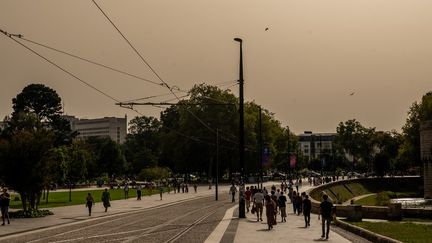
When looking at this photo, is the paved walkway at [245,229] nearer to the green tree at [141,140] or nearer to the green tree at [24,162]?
the green tree at [24,162]

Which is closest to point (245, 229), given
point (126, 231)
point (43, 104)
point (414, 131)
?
point (126, 231)

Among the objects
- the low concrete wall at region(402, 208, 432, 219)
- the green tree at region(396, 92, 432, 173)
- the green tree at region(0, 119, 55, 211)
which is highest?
the green tree at region(396, 92, 432, 173)

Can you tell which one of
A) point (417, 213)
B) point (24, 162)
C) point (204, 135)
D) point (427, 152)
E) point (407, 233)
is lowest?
point (417, 213)

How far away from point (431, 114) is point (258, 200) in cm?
6360

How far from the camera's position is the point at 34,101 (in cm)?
11050

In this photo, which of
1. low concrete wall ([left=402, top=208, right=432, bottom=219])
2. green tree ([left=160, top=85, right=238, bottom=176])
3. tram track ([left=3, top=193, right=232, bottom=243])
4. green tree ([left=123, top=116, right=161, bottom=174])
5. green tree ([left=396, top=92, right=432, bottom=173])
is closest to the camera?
tram track ([left=3, top=193, right=232, bottom=243])

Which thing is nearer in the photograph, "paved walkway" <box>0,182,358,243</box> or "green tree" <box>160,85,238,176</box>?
"paved walkway" <box>0,182,358,243</box>

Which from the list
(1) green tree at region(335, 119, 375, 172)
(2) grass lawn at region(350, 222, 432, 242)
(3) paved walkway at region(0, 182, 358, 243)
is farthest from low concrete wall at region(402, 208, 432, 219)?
(1) green tree at region(335, 119, 375, 172)

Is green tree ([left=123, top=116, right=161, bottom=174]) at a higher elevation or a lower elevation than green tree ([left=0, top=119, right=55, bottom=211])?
higher

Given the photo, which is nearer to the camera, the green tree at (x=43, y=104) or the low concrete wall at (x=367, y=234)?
the low concrete wall at (x=367, y=234)

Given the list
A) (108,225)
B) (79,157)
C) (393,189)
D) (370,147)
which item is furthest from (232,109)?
(108,225)

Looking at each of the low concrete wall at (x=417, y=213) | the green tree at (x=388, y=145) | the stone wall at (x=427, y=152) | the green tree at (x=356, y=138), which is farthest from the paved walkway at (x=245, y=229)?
the green tree at (x=356, y=138)

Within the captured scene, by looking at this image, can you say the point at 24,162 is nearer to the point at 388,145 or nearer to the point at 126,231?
the point at 126,231

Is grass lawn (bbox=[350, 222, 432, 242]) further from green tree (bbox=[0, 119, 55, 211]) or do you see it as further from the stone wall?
the stone wall
